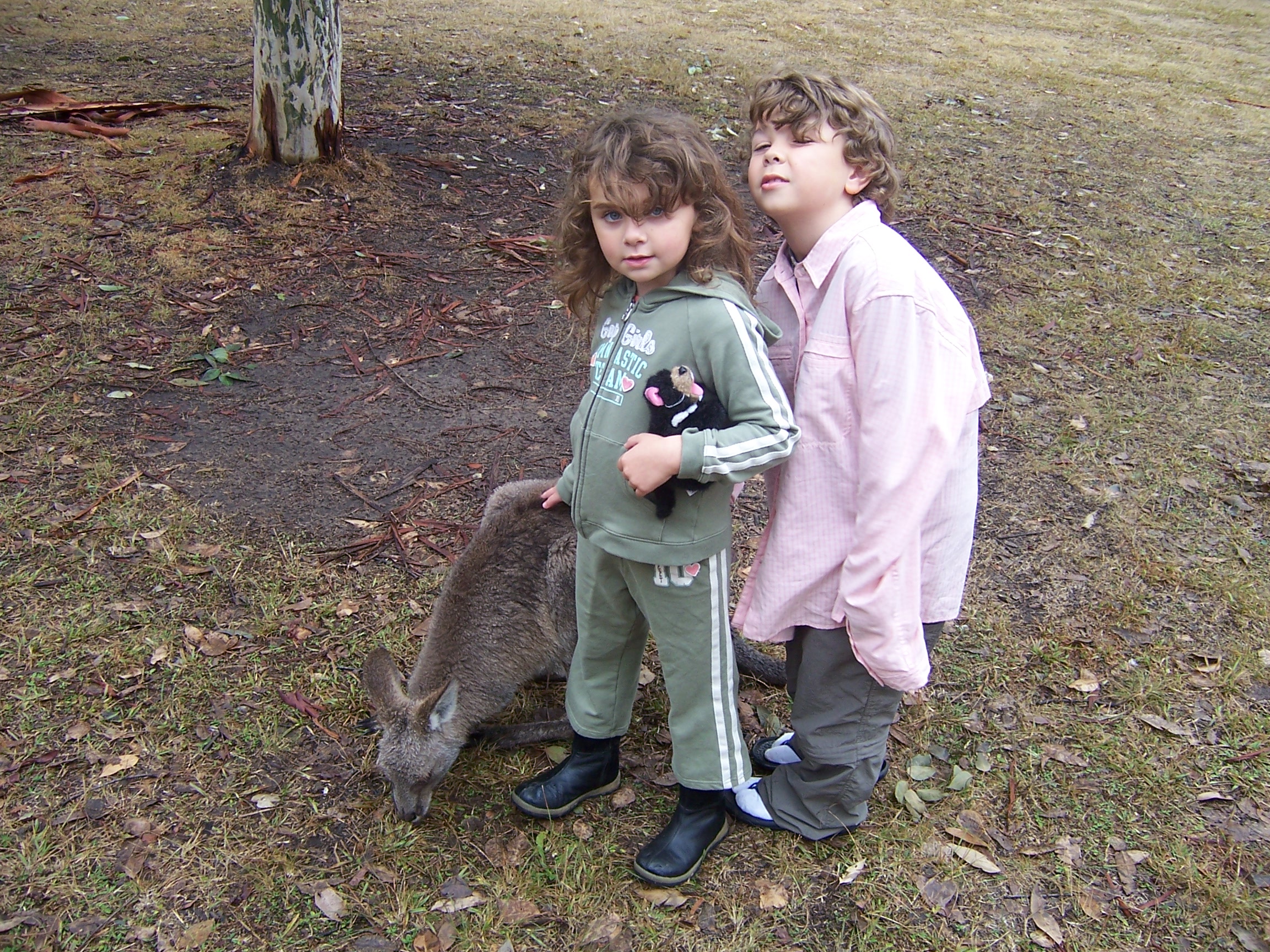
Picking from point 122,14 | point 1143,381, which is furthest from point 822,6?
point 1143,381

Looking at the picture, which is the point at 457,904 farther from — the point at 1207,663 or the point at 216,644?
the point at 1207,663

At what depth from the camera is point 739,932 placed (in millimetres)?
3043

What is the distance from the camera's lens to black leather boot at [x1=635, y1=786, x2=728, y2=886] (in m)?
3.14

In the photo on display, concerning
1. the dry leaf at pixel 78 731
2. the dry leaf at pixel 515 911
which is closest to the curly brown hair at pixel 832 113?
the dry leaf at pixel 515 911

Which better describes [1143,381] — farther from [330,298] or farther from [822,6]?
[822,6]

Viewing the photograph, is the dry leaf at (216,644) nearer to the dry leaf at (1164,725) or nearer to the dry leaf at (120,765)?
the dry leaf at (120,765)

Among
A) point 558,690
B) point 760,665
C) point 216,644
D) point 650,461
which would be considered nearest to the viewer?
point 650,461

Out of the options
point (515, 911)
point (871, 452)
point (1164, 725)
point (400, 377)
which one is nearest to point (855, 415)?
point (871, 452)

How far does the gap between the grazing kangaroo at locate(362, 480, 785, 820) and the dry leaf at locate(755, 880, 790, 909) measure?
926 millimetres

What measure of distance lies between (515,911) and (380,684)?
915mm

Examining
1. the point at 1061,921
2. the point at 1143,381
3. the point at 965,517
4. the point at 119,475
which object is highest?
the point at 965,517

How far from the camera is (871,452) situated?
2.53 meters

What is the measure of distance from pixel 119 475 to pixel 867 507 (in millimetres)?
3999

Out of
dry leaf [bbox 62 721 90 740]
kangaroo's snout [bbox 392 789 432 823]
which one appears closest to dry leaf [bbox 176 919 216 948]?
kangaroo's snout [bbox 392 789 432 823]
